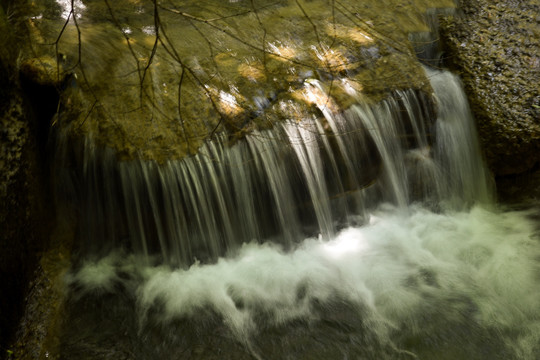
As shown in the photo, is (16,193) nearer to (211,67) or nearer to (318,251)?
(211,67)

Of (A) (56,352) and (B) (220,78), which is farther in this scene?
(B) (220,78)

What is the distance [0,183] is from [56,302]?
1.00m

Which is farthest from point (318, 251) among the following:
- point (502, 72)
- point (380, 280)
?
point (502, 72)

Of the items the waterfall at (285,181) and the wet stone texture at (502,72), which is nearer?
the waterfall at (285,181)

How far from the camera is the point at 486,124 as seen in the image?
14.9 feet

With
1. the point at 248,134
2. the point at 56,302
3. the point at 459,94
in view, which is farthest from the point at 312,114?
the point at 56,302

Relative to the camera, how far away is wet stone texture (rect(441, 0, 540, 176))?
4426 millimetres

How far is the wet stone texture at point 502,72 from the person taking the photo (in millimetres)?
4426

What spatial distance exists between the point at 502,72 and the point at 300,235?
283 centimetres

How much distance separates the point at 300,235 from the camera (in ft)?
13.3

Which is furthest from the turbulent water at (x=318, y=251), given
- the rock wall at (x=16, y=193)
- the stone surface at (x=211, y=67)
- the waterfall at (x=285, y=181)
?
the rock wall at (x=16, y=193)

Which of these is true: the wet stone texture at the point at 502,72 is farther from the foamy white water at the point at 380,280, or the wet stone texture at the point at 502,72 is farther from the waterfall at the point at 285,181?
the foamy white water at the point at 380,280

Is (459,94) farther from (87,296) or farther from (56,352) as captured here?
(56,352)

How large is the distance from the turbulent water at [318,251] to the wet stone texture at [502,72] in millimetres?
215
